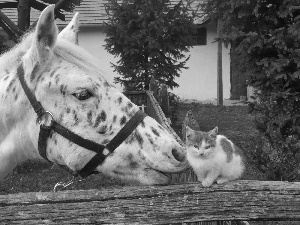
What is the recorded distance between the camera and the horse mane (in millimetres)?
2562

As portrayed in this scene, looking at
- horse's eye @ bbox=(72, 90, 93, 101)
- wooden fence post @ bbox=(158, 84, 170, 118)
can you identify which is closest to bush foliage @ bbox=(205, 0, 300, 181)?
wooden fence post @ bbox=(158, 84, 170, 118)

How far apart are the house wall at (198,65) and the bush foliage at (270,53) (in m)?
10.00

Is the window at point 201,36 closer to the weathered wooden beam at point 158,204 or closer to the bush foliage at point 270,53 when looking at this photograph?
the bush foliage at point 270,53

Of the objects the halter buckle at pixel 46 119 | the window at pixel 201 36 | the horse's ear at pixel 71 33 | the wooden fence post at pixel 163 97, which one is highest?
the horse's ear at pixel 71 33

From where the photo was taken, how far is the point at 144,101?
9992 millimetres

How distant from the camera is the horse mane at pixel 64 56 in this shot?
8.41 feet

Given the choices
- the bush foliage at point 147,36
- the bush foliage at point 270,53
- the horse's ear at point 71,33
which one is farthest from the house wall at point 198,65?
the horse's ear at point 71,33

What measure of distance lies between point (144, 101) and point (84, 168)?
756 centimetres

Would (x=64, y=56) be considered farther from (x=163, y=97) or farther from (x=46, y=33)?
(x=163, y=97)

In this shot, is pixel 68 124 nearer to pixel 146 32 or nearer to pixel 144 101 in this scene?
pixel 144 101

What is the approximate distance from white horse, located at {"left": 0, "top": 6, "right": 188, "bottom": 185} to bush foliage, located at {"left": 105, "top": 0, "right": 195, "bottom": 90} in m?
10.9

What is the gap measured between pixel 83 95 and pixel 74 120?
5.3 inches

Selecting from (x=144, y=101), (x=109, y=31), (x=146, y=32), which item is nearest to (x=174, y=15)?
(x=146, y=32)

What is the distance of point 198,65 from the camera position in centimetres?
1928
